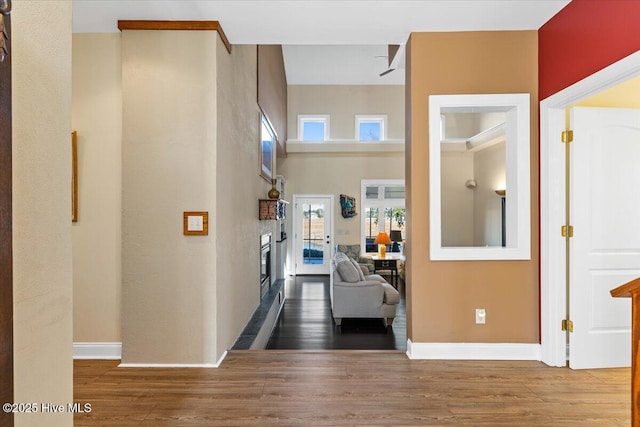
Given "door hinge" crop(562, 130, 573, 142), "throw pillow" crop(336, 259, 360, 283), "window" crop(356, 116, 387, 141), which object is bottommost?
"throw pillow" crop(336, 259, 360, 283)

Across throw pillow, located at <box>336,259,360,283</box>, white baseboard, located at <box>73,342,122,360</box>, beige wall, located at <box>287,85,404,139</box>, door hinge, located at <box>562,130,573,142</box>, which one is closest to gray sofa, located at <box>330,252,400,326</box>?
throw pillow, located at <box>336,259,360,283</box>

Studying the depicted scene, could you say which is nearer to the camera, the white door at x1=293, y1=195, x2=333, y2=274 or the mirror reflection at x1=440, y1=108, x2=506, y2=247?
the mirror reflection at x1=440, y1=108, x2=506, y2=247

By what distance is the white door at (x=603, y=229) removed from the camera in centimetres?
274

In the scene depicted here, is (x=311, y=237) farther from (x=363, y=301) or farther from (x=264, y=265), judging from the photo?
(x=363, y=301)

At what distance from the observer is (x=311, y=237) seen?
28.1 ft

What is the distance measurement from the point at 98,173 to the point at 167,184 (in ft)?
2.31

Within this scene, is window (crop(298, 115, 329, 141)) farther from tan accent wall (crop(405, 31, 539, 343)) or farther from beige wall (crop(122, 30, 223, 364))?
beige wall (crop(122, 30, 223, 364))

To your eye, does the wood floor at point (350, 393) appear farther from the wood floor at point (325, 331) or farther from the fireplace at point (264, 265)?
the fireplace at point (264, 265)

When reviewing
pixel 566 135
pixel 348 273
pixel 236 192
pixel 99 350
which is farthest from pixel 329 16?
pixel 99 350

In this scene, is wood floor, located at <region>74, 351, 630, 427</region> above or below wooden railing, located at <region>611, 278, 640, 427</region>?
below

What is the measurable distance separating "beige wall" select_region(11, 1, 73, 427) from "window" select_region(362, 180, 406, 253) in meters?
7.57

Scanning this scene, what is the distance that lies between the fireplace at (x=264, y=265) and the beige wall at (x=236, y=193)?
32 cm

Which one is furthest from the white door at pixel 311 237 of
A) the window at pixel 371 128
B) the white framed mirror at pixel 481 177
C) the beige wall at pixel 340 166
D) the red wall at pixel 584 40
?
the red wall at pixel 584 40

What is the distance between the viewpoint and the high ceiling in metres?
2.52
